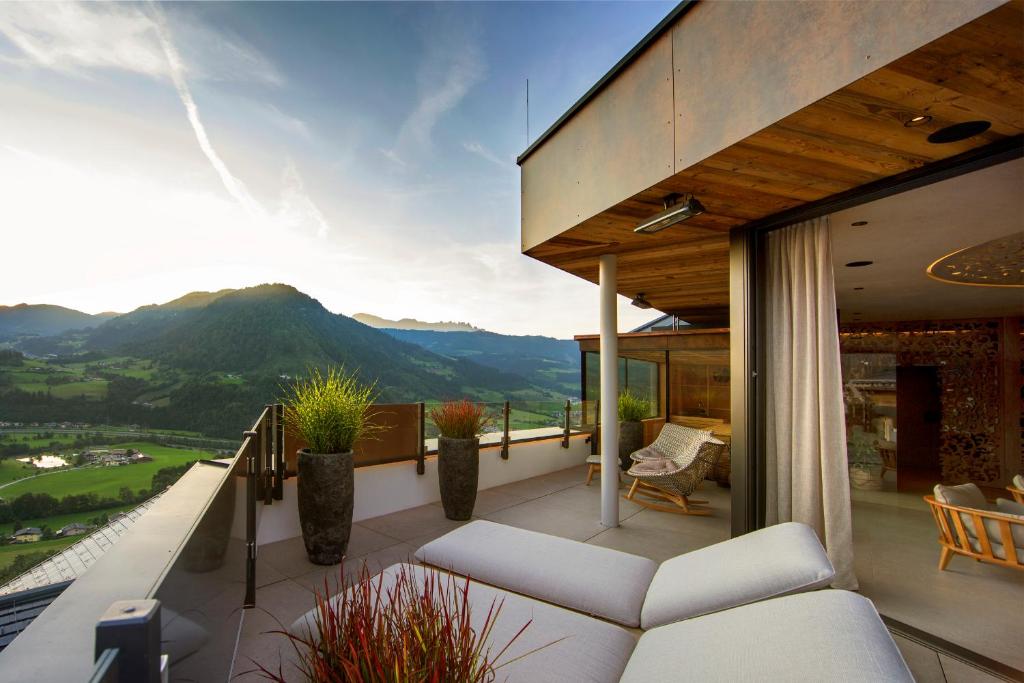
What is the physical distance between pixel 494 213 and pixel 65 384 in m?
13.2

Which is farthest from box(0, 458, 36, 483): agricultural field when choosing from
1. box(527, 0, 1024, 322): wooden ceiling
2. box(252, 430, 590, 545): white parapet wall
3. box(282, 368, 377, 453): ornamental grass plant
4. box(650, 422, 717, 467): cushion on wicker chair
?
box(650, 422, 717, 467): cushion on wicker chair

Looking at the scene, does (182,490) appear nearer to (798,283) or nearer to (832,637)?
(832,637)

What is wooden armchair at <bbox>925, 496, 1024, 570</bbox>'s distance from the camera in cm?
325

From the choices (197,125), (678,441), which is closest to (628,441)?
(678,441)

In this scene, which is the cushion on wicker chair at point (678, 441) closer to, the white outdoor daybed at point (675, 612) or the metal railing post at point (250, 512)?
the white outdoor daybed at point (675, 612)

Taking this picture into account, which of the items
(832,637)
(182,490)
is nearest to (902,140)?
(832,637)

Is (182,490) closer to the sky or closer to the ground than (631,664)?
closer to the sky

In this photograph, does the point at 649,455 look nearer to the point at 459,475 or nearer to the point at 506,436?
the point at 506,436

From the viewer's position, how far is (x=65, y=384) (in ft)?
33.5

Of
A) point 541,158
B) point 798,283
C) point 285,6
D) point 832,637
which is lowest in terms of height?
point 832,637

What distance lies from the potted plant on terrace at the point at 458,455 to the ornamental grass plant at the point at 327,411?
1089 mm

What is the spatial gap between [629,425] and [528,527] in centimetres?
321

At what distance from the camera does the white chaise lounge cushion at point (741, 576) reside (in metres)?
1.83

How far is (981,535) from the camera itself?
3375 millimetres
